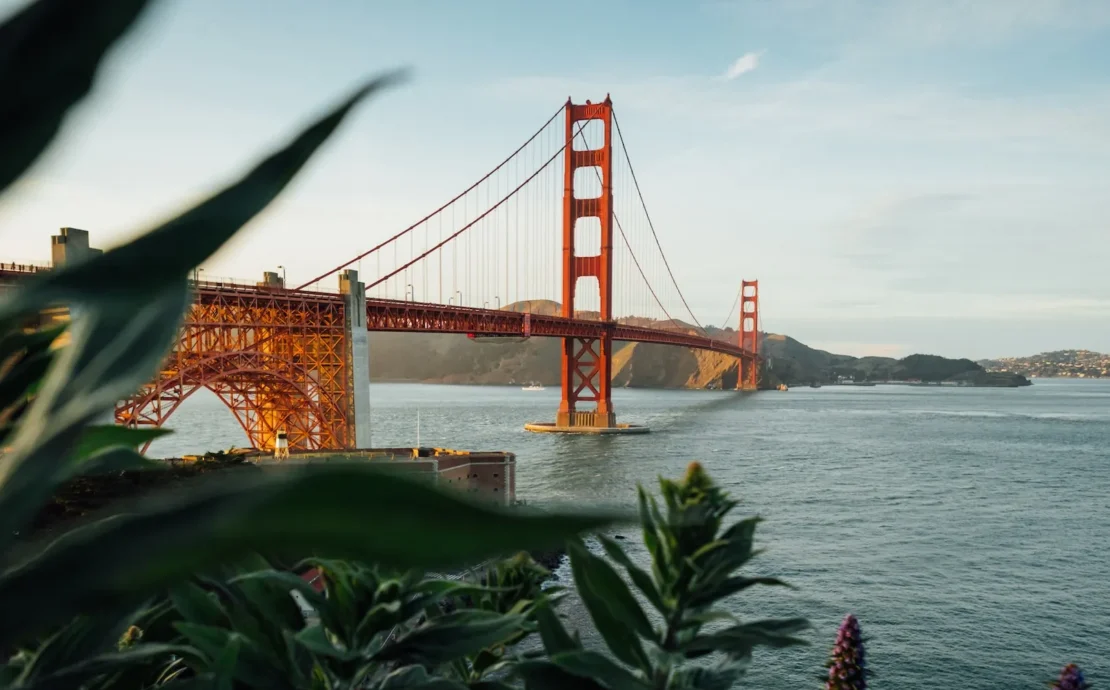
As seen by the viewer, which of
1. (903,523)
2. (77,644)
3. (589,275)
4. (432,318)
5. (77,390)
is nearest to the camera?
(77,390)

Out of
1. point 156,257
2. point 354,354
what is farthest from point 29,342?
point 354,354

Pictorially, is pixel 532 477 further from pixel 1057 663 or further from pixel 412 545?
pixel 412 545

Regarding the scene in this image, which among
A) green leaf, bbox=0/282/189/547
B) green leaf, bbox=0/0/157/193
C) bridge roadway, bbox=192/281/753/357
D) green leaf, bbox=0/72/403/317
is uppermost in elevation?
bridge roadway, bbox=192/281/753/357

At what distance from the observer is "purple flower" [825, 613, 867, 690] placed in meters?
2.08

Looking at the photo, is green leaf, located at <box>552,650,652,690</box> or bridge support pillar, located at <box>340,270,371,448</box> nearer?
green leaf, located at <box>552,650,652,690</box>

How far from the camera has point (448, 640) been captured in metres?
1.27

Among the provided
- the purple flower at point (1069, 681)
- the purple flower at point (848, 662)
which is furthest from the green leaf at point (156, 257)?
the purple flower at point (1069, 681)

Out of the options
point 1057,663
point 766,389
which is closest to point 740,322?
point 766,389

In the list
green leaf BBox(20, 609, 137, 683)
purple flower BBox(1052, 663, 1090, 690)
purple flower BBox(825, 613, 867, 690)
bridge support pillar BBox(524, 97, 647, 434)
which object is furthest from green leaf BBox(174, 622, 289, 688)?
bridge support pillar BBox(524, 97, 647, 434)

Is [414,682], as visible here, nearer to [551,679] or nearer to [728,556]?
[551,679]

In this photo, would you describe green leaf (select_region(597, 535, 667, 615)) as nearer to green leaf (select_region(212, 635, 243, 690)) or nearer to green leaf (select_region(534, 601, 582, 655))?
green leaf (select_region(534, 601, 582, 655))

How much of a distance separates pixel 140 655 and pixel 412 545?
53 cm

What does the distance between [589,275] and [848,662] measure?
67.8 m

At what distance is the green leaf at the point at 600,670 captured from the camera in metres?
1.10
